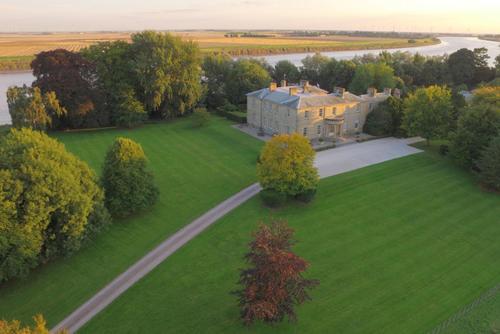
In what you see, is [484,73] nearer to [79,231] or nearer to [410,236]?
[410,236]

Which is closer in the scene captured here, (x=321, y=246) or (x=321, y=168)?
(x=321, y=246)

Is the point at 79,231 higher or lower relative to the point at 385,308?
higher

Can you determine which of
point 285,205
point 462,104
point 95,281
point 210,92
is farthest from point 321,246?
point 210,92

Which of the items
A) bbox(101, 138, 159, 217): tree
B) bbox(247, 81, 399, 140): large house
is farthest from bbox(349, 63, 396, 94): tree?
bbox(101, 138, 159, 217): tree

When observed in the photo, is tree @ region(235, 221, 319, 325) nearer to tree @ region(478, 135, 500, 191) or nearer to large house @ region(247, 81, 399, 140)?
tree @ region(478, 135, 500, 191)

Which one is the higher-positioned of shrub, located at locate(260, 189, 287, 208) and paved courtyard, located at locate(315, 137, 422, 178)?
shrub, located at locate(260, 189, 287, 208)

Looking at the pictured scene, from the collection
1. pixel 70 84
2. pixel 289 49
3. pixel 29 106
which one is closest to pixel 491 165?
pixel 70 84

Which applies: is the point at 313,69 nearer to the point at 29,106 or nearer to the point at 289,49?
the point at 29,106
